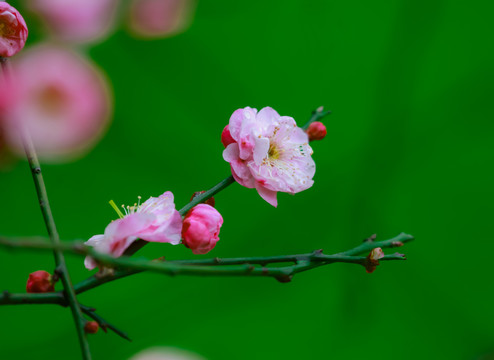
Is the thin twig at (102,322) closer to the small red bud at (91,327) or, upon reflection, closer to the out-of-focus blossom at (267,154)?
the small red bud at (91,327)

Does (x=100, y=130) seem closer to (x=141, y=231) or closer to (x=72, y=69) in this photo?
(x=72, y=69)

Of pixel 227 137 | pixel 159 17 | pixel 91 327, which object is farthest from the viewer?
pixel 159 17

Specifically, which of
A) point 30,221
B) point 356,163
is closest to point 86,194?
point 30,221

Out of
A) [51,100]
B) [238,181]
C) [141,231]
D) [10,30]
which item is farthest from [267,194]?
[51,100]

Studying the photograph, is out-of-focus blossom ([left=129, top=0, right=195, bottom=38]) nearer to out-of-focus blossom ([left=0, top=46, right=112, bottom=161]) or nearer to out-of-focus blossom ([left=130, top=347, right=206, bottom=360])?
out-of-focus blossom ([left=0, top=46, right=112, bottom=161])

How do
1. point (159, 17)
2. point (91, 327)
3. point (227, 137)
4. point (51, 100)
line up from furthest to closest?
point (159, 17) < point (51, 100) < point (227, 137) < point (91, 327)

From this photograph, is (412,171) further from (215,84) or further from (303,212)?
(215,84)
